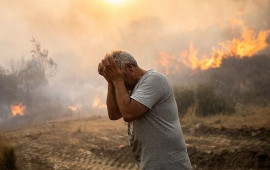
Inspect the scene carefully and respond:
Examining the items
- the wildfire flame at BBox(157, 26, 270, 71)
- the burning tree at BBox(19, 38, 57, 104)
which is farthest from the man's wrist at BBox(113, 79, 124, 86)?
the burning tree at BBox(19, 38, 57, 104)

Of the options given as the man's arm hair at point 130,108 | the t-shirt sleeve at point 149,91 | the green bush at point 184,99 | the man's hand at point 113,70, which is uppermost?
the man's hand at point 113,70

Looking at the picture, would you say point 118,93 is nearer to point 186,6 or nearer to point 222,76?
point 222,76

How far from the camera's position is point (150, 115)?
2.40 m

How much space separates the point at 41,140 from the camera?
35.5ft

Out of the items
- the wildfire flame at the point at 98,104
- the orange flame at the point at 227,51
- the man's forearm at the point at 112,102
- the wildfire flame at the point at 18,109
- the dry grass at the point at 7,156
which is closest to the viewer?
the man's forearm at the point at 112,102

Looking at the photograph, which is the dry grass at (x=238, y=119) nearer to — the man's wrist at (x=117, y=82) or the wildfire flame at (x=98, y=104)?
the man's wrist at (x=117, y=82)

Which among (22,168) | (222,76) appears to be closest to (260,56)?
(222,76)

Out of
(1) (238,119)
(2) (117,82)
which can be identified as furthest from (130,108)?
(1) (238,119)

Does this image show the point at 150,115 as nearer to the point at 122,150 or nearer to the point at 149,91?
the point at 149,91

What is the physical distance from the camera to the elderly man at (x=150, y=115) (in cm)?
234

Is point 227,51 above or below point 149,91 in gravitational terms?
above

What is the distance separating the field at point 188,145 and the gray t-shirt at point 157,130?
4.39 metres

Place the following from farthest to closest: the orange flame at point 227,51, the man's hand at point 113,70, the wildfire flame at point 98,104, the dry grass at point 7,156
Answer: the wildfire flame at point 98,104 → the orange flame at point 227,51 → the dry grass at point 7,156 → the man's hand at point 113,70

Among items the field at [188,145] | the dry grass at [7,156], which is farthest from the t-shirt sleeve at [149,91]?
the dry grass at [7,156]
